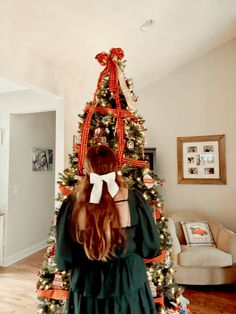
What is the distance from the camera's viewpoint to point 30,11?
6.55 feet

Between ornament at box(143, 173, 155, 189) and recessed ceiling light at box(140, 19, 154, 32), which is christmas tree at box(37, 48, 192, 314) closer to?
ornament at box(143, 173, 155, 189)

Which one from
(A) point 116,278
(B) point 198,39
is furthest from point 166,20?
(A) point 116,278

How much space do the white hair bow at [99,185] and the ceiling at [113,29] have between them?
1515mm

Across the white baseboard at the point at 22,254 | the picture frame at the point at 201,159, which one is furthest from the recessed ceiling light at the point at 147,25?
the white baseboard at the point at 22,254

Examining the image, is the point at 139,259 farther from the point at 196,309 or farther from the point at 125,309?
the point at 196,309

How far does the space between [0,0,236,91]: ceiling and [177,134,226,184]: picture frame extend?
53.5 inches

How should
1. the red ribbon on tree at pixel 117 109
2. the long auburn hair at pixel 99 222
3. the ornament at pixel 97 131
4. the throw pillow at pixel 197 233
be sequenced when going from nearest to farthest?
the long auburn hair at pixel 99 222 → the red ribbon on tree at pixel 117 109 → the ornament at pixel 97 131 → the throw pillow at pixel 197 233

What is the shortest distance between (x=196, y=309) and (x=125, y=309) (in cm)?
179

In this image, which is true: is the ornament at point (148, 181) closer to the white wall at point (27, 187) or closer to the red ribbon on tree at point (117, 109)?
the red ribbon on tree at point (117, 109)

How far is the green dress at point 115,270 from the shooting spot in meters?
1.29

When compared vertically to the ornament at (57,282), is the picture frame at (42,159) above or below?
above

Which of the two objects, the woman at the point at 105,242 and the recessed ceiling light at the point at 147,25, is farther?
the recessed ceiling light at the point at 147,25

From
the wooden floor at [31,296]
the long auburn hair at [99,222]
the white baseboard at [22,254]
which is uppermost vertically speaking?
the long auburn hair at [99,222]

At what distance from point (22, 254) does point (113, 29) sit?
11.9 ft
